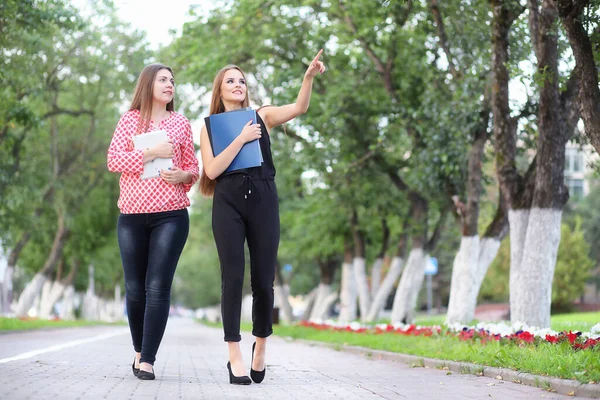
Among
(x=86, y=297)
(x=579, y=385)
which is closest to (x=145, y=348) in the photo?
(x=579, y=385)

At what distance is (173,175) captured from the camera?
7.12 metres

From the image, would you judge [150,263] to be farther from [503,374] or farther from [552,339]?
[552,339]

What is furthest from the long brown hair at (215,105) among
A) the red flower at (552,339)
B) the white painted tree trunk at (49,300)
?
the white painted tree trunk at (49,300)

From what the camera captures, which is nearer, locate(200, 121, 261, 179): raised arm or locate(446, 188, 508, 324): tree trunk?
locate(200, 121, 261, 179): raised arm

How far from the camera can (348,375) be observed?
9.07 meters

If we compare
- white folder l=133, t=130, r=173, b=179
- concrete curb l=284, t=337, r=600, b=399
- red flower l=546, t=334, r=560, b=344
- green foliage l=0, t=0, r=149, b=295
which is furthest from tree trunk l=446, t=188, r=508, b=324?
white folder l=133, t=130, r=173, b=179

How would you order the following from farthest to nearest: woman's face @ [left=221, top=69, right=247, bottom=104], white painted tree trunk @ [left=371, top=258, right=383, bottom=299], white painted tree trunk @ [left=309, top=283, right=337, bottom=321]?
1. white painted tree trunk @ [left=309, top=283, right=337, bottom=321]
2. white painted tree trunk @ [left=371, top=258, right=383, bottom=299]
3. woman's face @ [left=221, top=69, right=247, bottom=104]

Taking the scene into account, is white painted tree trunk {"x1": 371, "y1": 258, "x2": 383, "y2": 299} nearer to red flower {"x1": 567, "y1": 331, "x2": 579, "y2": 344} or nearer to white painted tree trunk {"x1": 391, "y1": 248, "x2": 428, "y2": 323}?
white painted tree trunk {"x1": 391, "y1": 248, "x2": 428, "y2": 323}

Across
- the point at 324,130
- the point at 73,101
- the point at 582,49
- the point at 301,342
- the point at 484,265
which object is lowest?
the point at 301,342

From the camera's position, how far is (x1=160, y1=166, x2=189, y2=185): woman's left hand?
711 cm

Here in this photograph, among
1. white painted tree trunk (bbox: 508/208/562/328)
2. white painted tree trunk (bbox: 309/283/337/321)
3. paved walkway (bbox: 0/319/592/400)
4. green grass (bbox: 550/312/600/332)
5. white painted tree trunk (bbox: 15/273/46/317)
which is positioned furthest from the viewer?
white painted tree trunk (bbox: 309/283/337/321)

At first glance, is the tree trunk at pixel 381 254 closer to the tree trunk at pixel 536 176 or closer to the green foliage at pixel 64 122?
the green foliage at pixel 64 122

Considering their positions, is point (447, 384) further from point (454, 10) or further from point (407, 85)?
point (407, 85)

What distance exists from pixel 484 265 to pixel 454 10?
5.29m
